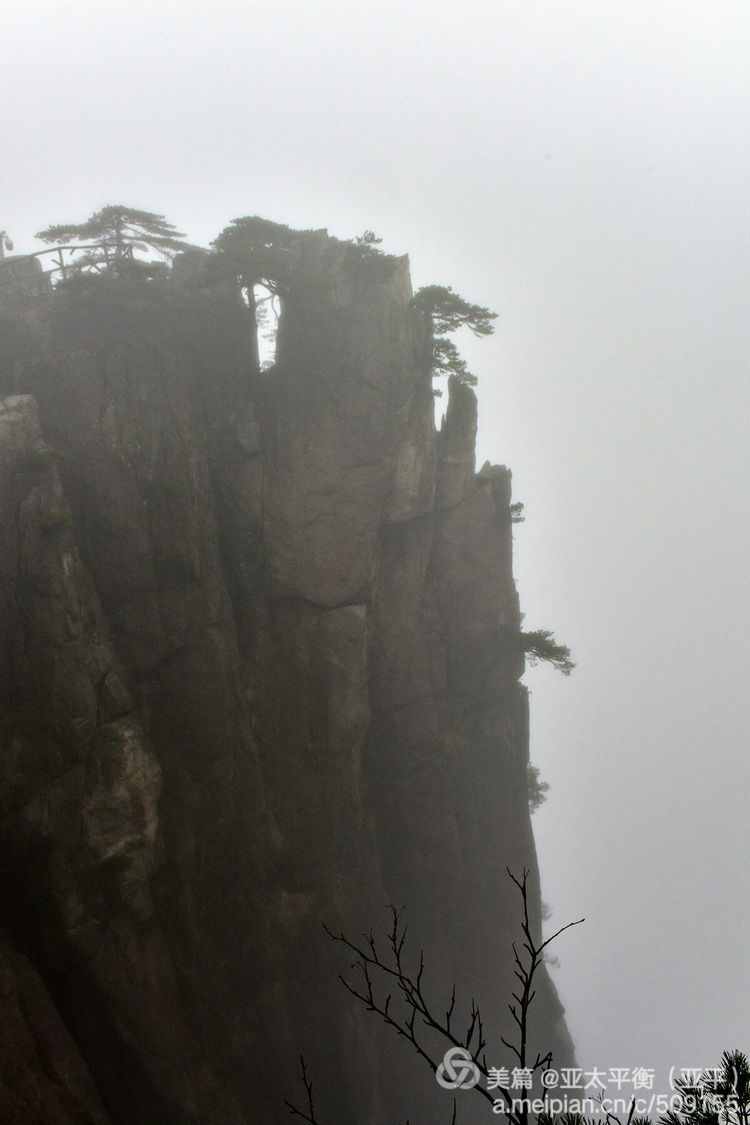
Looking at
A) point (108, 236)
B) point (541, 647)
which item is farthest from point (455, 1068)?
point (108, 236)

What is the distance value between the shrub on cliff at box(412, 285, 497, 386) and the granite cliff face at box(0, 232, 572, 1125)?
71 cm

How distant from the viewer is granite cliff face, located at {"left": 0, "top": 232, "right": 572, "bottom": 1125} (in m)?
16.4

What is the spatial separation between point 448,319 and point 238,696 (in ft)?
50.3

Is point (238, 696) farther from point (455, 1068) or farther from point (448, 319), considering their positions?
point (448, 319)

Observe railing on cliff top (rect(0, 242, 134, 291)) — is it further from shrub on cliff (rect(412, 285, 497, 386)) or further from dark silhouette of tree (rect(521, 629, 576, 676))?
dark silhouette of tree (rect(521, 629, 576, 676))

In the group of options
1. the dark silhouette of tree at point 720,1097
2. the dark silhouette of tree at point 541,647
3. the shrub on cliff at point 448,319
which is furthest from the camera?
the dark silhouette of tree at point 541,647

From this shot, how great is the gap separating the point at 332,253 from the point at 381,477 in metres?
7.76

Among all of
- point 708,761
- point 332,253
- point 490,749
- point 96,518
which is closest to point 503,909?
point 490,749

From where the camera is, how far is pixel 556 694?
642ft

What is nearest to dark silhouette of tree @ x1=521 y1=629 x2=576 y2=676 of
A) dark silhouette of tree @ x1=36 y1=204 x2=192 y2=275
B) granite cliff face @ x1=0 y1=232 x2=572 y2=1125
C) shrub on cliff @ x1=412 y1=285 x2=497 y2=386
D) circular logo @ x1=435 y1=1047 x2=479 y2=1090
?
granite cliff face @ x1=0 y1=232 x2=572 y2=1125

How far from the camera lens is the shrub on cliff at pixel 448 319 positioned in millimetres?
24938

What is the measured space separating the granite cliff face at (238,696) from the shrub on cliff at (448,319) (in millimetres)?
709

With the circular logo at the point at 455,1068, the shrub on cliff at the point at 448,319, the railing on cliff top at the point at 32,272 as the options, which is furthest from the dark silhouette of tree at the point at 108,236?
the circular logo at the point at 455,1068

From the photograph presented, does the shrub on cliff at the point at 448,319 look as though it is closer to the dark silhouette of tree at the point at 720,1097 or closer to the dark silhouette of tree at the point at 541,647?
the dark silhouette of tree at the point at 541,647
